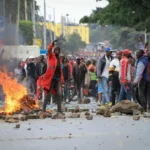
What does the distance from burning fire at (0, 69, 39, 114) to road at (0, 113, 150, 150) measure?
6.42 ft

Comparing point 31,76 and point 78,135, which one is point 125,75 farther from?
point 31,76

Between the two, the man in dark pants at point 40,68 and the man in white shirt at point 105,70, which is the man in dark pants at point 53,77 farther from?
the man in dark pants at point 40,68

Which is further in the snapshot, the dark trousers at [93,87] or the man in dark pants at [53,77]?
the dark trousers at [93,87]

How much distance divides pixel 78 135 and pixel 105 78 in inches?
280

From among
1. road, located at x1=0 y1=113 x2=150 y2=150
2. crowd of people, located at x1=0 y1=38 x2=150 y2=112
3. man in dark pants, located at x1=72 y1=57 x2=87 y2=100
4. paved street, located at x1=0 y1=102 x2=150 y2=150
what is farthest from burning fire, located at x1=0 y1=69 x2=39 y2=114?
man in dark pants, located at x1=72 y1=57 x2=87 y2=100

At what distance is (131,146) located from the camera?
9.22 m

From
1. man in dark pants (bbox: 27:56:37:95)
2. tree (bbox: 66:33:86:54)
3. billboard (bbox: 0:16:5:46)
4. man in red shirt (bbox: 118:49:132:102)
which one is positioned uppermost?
billboard (bbox: 0:16:5:46)

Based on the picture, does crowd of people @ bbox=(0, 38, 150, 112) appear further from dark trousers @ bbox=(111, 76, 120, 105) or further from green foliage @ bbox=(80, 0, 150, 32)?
green foliage @ bbox=(80, 0, 150, 32)

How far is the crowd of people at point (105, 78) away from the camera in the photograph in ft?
47.5

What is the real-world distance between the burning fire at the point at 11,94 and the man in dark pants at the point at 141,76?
2.63 meters

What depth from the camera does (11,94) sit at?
50.9ft

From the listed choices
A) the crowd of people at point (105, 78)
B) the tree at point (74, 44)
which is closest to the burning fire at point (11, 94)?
the crowd of people at point (105, 78)

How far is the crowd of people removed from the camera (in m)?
14.5

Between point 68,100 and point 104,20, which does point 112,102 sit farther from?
point 104,20
